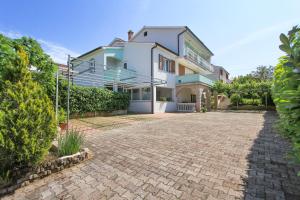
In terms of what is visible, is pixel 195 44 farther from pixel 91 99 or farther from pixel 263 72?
pixel 263 72

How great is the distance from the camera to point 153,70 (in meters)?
14.0

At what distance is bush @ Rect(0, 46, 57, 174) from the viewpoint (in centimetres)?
241

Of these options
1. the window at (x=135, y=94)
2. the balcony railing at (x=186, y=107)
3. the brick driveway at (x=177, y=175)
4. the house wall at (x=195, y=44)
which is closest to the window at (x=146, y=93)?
the window at (x=135, y=94)

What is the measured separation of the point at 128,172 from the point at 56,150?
2023 mm

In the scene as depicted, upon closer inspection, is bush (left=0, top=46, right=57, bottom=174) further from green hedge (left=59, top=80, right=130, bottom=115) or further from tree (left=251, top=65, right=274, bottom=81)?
tree (left=251, top=65, right=274, bottom=81)

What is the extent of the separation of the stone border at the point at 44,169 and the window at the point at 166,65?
12.6 metres

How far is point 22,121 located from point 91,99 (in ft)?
28.4

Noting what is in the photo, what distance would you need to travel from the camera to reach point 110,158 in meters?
3.60

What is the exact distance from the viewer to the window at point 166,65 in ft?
49.0

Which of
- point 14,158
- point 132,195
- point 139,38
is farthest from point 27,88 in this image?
point 139,38

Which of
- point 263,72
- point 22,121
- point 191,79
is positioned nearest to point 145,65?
point 191,79

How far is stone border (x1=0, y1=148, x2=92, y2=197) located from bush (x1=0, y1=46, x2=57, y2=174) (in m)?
0.19

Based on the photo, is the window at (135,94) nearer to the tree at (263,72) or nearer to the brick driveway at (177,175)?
the brick driveway at (177,175)

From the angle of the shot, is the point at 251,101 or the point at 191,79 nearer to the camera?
→ the point at 191,79
